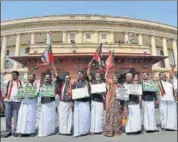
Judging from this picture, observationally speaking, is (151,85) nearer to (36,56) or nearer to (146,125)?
(146,125)

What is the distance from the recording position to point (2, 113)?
37.3 feet

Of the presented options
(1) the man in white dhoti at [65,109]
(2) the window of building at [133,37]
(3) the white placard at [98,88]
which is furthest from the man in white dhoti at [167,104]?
(2) the window of building at [133,37]

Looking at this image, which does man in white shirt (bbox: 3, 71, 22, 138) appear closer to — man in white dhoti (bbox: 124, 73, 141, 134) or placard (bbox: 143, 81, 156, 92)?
man in white dhoti (bbox: 124, 73, 141, 134)

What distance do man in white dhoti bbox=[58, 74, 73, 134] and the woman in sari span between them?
102 centimetres

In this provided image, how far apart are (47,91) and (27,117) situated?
34.4 inches

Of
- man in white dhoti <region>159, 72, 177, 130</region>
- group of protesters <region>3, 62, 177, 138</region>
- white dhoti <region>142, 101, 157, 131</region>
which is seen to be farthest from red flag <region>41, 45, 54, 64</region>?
man in white dhoti <region>159, 72, 177, 130</region>

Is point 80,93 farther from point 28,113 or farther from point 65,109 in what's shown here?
point 28,113

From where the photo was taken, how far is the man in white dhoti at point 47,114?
20.4 feet

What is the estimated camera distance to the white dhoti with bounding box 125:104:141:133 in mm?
6238

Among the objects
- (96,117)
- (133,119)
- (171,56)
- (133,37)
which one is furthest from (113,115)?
(171,56)

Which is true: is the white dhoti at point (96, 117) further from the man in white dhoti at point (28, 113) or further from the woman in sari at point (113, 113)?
the man in white dhoti at point (28, 113)

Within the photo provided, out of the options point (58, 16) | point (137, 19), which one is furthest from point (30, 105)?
point (137, 19)

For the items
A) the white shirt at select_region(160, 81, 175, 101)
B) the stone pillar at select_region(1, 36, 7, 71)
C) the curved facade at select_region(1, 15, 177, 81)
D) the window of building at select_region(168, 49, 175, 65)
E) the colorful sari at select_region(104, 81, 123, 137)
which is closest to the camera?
the colorful sari at select_region(104, 81, 123, 137)

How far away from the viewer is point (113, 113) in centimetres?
622
